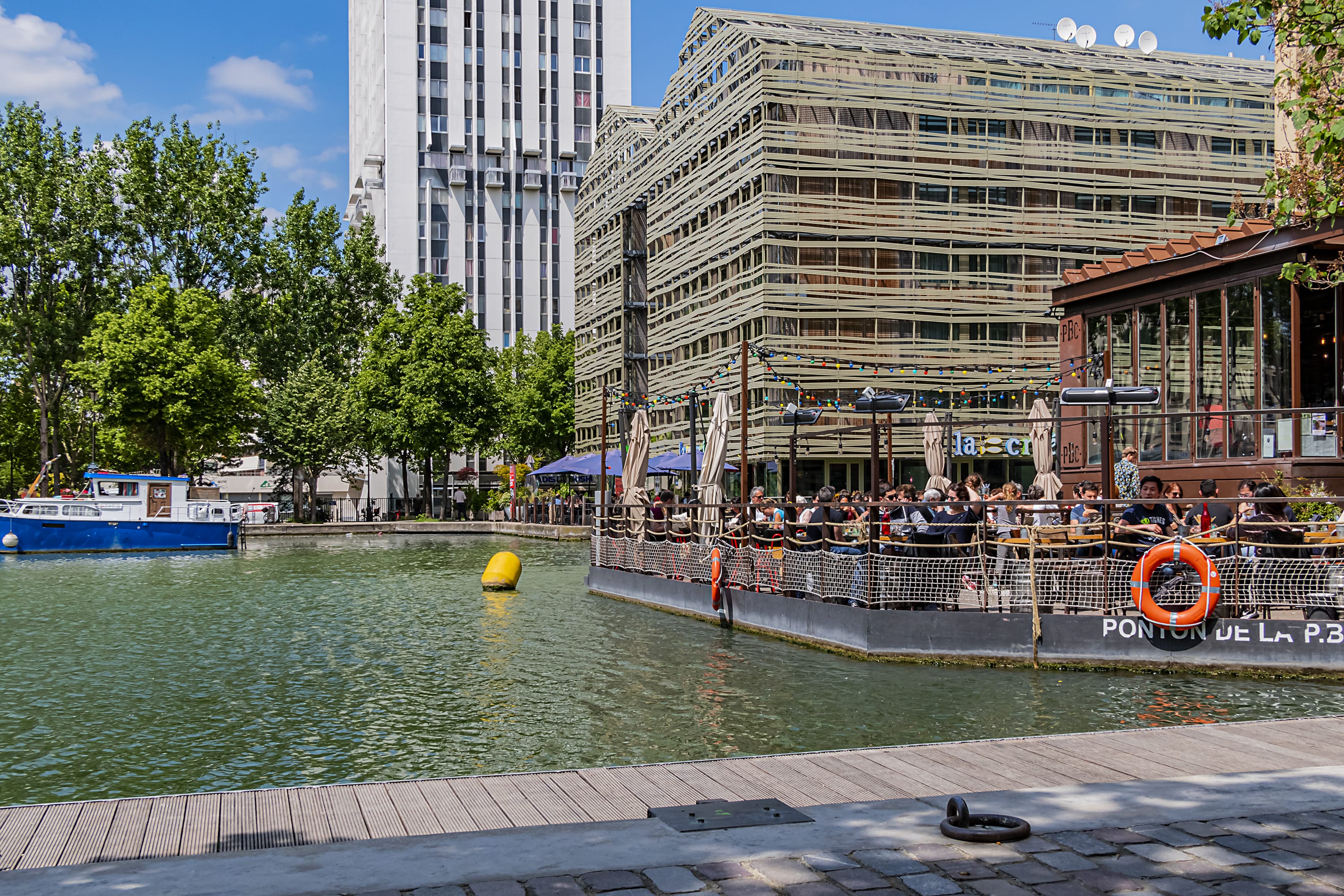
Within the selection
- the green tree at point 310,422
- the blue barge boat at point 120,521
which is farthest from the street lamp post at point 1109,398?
the green tree at point 310,422

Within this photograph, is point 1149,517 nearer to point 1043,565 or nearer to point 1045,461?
point 1043,565

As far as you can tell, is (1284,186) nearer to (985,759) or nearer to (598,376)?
(985,759)

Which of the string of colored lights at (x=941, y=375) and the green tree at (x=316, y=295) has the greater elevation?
the green tree at (x=316, y=295)

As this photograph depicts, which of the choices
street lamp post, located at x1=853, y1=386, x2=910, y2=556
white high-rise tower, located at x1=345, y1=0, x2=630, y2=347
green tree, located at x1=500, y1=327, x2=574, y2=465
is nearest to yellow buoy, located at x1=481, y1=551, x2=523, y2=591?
street lamp post, located at x1=853, y1=386, x2=910, y2=556

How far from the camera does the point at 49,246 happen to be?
66.1 metres

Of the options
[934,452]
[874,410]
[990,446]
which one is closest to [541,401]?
[990,446]

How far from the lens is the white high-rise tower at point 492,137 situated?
10675cm

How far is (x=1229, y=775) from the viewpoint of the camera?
7203 millimetres

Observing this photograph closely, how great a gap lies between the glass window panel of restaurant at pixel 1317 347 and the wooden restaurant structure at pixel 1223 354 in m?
0.02

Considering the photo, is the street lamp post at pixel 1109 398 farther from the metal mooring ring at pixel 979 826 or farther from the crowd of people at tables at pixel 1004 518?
the metal mooring ring at pixel 979 826

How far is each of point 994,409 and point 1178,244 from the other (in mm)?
31620

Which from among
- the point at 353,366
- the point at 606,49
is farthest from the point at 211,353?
the point at 606,49

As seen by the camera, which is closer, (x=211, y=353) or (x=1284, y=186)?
(x=1284, y=186)

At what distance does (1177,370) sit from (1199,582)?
9.57 metres
